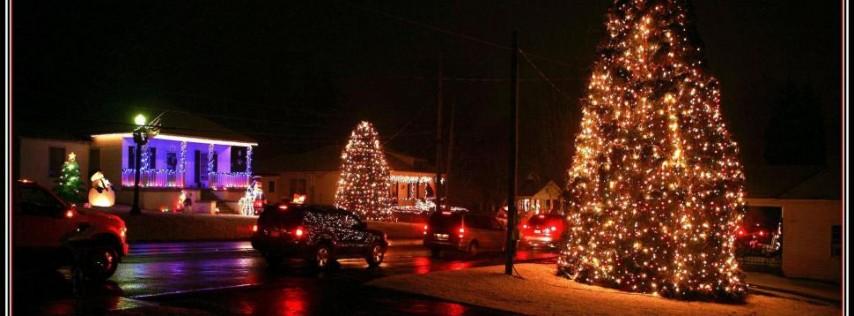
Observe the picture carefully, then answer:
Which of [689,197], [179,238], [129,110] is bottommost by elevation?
[179,238]

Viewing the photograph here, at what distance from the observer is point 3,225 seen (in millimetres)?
5793

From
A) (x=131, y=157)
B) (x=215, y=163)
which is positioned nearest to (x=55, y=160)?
(x=131, y=157)

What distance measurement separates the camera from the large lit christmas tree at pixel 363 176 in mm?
44500

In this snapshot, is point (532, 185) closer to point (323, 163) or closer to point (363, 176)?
point (323, 163)

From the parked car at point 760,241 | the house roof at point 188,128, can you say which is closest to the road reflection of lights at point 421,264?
the parked car at point 760,241

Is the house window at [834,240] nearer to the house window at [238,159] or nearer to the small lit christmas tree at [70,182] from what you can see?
the small lit christmas tree at [70,182]

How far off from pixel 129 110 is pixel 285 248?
2938 centimetres

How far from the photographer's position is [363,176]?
1752 inches

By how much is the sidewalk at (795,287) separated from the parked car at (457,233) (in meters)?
9.59

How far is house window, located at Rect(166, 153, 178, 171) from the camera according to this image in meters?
43.2

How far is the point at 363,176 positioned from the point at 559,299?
95.3 ft

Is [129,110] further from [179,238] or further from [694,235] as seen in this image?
[694,235]

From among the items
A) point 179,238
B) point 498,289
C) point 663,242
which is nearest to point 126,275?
point 498,289

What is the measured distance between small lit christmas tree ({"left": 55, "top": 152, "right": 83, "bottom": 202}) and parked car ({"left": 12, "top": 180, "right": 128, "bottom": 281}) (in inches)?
851
